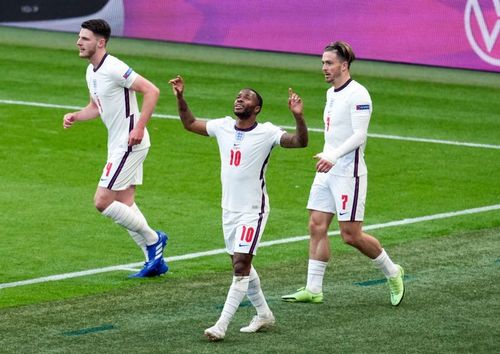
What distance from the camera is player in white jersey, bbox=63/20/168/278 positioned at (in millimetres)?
13156

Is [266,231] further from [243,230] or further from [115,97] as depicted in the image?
[243,230]

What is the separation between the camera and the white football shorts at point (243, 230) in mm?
11078

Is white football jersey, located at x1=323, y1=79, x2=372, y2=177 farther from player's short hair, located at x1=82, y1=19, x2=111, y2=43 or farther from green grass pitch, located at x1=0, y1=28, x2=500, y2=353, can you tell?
player's short hair, located at x1=82, y1=19, x2=111, y2=43

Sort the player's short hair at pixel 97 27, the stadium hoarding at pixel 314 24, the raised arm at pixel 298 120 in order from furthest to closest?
the stadium hoarding at pixel 314 24 < the player's short hair at pixel 97 27 < the raised arm at pixel 298 120

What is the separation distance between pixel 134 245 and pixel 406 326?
404 centimetres

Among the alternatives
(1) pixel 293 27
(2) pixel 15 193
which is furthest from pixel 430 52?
(2) pixel 15 193

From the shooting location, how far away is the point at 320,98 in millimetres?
24766

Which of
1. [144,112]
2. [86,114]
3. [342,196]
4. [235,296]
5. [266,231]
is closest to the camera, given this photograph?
[235,296]

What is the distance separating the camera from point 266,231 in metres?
15.5

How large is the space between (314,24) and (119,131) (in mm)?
14818

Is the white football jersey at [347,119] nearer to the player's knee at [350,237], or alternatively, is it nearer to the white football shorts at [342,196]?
the white football shorts at [342,196]

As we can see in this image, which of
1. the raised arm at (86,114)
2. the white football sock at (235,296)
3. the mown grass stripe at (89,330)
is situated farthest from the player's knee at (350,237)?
the raised arm at (86,114)

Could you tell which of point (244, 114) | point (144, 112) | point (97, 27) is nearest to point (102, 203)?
point (144, 112)

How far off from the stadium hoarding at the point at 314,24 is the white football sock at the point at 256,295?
15454 millimetres
